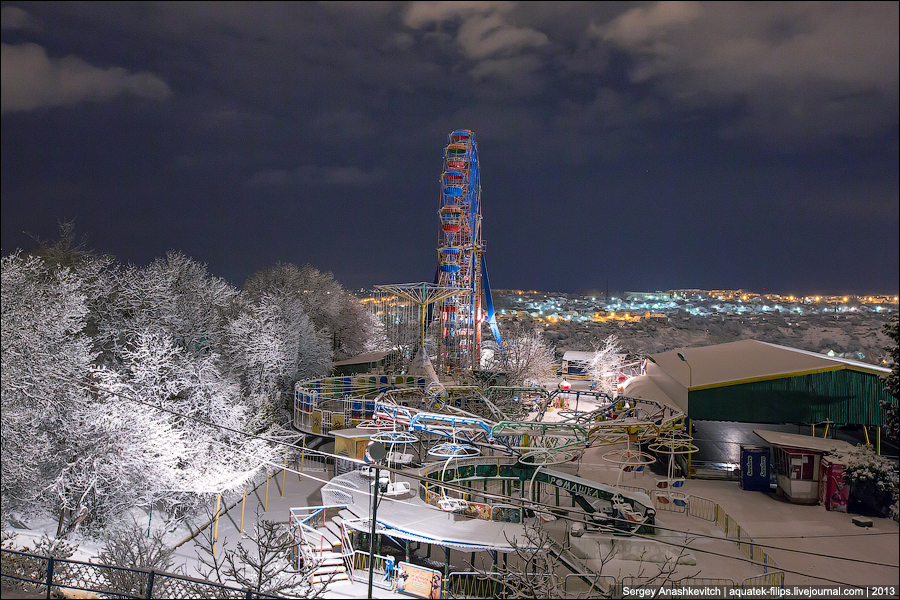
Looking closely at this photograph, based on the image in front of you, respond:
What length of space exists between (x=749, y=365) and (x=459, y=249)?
2246cm

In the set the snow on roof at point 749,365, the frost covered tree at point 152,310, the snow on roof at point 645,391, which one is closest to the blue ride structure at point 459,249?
the snow on roof at point 645,391

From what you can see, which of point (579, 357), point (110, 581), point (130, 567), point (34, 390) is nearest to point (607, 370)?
point (579, 357)

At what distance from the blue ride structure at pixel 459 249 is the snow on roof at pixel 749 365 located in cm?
1689

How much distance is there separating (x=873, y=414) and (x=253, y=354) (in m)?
25.7

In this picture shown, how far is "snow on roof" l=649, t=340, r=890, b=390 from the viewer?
19125mm

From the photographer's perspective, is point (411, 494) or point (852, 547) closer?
point (852, 547)

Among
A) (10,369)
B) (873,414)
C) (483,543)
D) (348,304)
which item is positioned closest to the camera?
(483,543)

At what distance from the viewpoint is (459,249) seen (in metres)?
39.8

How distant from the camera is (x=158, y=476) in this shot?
14.4 meters

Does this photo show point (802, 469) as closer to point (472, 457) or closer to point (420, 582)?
point (472, 457)

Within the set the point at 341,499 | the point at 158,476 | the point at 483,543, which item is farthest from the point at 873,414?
the point at 158,476

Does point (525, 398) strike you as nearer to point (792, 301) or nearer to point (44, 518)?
point (44, 518)

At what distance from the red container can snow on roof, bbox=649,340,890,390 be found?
365cm

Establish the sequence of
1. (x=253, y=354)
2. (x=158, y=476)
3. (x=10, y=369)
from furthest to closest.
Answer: (x=253, y=354) → (x=158, y=476) → (x=10, y=369)
